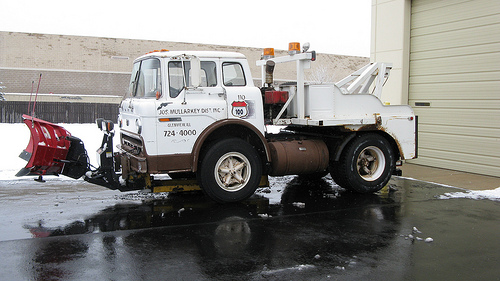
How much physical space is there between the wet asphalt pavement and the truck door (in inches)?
44.1

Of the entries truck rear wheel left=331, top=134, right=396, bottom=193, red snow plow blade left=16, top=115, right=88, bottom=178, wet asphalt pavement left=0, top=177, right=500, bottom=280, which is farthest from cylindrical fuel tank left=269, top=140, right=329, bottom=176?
red snow plow blade left=16, top=115, right=88, bottom=178

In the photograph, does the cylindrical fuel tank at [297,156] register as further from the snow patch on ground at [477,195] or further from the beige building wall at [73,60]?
the beige building wall at [73,60]

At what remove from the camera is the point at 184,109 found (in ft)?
23.7

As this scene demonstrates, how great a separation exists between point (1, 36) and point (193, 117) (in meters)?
41.3

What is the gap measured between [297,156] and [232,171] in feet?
4.33

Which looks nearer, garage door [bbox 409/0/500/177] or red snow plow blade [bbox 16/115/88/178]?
red snow plow blade [bbox 16/115/88/178]

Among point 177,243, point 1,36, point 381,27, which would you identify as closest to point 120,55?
point 1,36

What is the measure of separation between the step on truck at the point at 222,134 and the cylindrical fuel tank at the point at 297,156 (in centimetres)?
2

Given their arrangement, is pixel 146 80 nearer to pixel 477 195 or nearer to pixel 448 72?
pixel 477 195

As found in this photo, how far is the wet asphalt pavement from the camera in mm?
4703

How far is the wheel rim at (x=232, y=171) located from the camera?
7539 millimetres

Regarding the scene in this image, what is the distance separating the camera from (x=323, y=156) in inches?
333

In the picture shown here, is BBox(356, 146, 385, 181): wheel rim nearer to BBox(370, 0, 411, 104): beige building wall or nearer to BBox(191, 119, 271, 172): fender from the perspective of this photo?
BBox(191, 119, 271, 172): fender

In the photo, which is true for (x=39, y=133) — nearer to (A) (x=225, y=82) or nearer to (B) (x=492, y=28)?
(A) (x=225, y=82)
